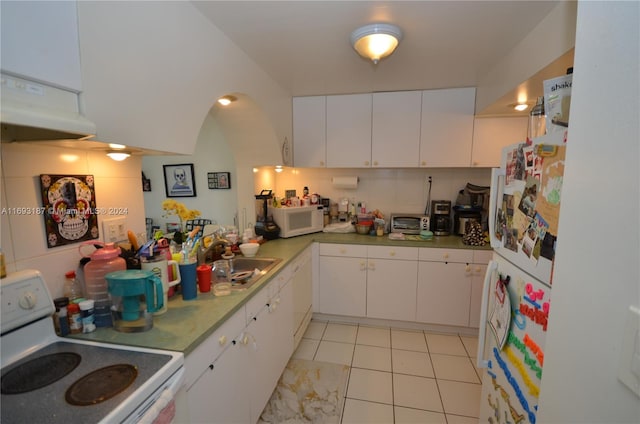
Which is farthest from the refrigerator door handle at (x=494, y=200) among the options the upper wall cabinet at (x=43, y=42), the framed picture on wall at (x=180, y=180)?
the framed picture on wall at (x=180, y=180)

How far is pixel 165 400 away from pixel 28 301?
1.89 feet

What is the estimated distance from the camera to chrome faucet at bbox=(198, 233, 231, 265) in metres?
1.74

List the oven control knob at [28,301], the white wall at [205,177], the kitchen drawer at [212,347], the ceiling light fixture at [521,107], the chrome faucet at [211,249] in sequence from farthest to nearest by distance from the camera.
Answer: the white wall at [205,177]
the ceiling light fixture at [521,107]
the chrome faucet at [211,249]
the kitchen drawer at [212,347]
the oven control knob at [28,301]

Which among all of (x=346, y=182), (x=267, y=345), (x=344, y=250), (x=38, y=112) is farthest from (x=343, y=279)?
(x=38, y=112)

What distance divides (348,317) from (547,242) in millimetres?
2142

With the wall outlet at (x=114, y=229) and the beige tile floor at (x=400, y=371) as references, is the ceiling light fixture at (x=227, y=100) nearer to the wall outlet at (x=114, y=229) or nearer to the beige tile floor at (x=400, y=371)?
the wall outlet at (x=114, y=229)

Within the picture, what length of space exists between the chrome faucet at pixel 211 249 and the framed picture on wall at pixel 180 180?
1.59 meters

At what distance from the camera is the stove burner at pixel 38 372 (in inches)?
29.4

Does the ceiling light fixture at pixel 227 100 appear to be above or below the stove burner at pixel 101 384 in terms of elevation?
above

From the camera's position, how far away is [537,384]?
909 millimetres

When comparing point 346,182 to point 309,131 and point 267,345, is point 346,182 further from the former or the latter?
point 267,345

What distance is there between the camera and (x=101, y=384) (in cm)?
76

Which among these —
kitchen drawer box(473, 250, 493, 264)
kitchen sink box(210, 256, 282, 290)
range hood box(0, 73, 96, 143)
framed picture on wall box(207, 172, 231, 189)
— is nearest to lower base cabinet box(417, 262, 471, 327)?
kitchen drawer box(473, 250, 493, 264)

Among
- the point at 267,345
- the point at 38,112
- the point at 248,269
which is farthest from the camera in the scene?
the point at 248,269
